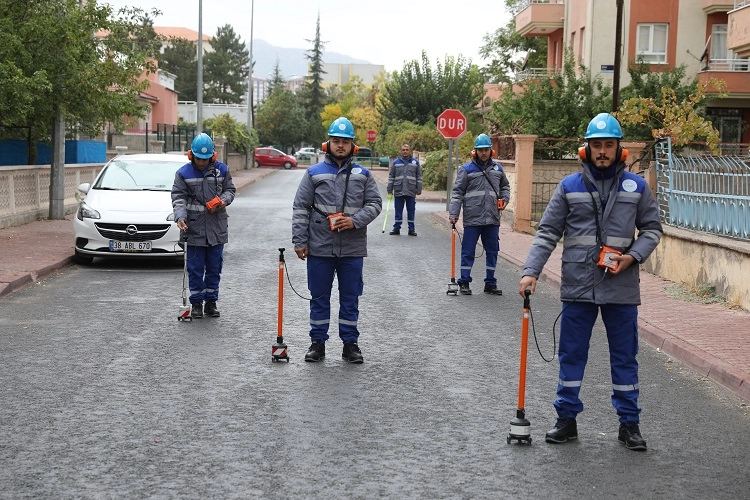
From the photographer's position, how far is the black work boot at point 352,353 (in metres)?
8.95

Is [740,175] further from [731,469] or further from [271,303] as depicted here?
[731,469]

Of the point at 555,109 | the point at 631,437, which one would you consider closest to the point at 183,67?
the point at 555,109

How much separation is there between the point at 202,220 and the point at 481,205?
403 cm

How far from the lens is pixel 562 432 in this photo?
649 cm

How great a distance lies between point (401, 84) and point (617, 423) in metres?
56.7

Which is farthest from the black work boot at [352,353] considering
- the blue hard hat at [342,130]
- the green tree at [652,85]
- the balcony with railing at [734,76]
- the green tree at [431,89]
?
the green tree at [431,89]

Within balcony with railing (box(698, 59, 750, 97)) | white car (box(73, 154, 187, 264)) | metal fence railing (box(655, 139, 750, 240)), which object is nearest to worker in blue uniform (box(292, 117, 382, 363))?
metal fence railing (box(655, 139, 750, 240))

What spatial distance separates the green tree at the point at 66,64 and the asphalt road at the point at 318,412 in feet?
26.7

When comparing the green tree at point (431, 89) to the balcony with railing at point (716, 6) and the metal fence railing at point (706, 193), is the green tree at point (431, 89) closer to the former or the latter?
the balcony with railing at point (716, 6)

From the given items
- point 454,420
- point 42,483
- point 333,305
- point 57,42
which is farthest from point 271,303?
point 57,42

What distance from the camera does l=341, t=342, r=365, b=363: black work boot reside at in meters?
8.95

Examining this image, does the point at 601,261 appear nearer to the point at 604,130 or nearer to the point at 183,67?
the point at 604,130

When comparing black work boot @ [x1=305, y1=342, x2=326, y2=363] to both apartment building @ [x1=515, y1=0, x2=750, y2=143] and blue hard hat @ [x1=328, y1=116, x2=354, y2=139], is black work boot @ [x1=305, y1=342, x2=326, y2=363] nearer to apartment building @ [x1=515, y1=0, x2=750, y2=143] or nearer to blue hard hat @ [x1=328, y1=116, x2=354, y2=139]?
blue hard hat @ [x1=328, y1=116, x2=354, y2=139]

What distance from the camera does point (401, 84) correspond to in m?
62.8
